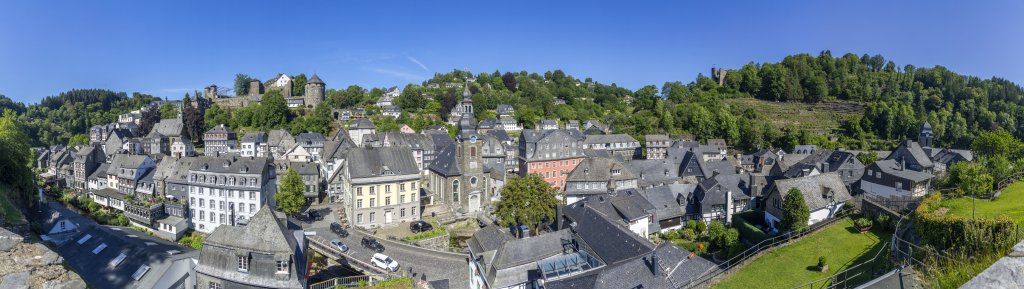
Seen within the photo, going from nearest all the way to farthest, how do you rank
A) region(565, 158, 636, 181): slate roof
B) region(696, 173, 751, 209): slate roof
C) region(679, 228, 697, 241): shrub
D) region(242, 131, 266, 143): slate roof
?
region(679, 228, 697, 241): shrub < region(696, 173, 751, 209): slate roof < region(565, 158, 636, 181): slate roof < region(242, 131, 266, 143): slate roof

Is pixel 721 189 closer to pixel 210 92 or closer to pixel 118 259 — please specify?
pixel 118 259

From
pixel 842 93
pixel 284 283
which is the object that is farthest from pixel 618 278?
pixel 842 93

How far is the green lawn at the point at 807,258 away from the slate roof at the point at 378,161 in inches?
1033

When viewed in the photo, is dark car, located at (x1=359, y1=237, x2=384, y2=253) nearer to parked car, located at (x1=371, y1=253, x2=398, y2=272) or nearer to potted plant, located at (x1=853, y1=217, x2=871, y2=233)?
parked car, located at (x1=371, y1=253, x2=398, y2=272)

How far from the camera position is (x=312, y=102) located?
10162cm

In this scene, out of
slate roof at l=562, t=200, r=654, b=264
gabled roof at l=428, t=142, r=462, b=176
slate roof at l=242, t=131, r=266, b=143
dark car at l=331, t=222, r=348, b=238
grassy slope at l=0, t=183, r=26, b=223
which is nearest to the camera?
grassy slope at l=0, t=183, r=26, b=223

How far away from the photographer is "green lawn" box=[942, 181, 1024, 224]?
17172 millimetres

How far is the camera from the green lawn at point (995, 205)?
17172 millimetres

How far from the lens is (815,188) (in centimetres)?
3294

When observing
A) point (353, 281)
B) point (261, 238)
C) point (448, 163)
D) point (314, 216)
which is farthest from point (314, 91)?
point (261, 238)

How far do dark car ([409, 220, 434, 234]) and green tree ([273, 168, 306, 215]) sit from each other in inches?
372

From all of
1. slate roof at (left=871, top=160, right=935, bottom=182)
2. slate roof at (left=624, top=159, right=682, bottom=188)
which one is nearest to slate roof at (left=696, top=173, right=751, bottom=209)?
slate roof at (left=624, top=159, right=682, bottom=188)

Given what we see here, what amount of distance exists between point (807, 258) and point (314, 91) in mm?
97696

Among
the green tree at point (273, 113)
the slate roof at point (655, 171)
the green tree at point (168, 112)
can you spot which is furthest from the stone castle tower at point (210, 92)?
the slate roof at point (655, 171)
